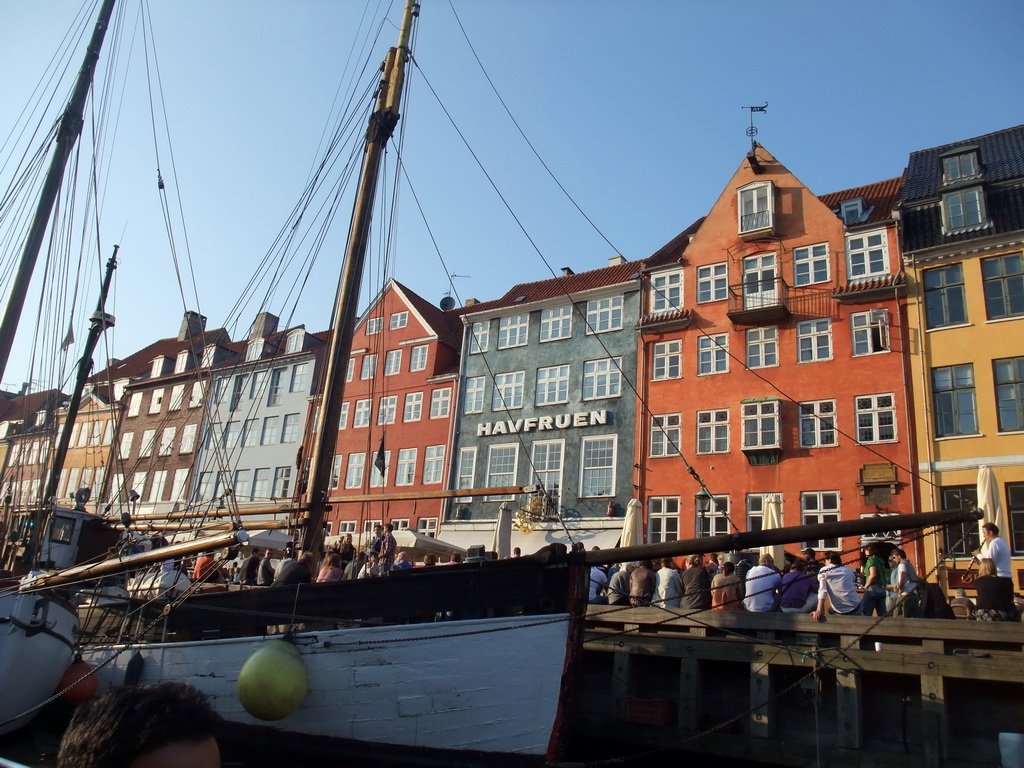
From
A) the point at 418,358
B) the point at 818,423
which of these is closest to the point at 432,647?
the point at 818,423

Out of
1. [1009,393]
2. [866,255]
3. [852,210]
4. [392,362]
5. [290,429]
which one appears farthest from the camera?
[290,429]

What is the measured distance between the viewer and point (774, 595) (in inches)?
468

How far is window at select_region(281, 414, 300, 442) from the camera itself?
38.1 metres

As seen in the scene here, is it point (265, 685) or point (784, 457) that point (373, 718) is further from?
point (784, 457)

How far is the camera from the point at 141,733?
6.24 feet

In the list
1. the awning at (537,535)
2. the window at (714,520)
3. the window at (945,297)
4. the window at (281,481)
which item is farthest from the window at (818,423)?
the window at (281,481)

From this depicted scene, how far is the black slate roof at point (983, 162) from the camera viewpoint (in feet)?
77.9

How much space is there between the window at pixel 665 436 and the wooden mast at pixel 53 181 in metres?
17.6

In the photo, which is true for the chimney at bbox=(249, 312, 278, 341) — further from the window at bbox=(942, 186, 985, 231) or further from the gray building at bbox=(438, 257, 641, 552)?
the window at bbox=(942, 186, 985, 231)

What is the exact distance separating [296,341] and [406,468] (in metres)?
12.2

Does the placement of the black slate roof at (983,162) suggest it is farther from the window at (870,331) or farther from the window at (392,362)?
the window at (392,362)

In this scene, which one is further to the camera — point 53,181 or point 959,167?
point 959,167

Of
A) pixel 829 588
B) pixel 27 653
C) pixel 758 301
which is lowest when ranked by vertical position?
pixel 27 653

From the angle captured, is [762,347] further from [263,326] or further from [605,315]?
Result: [263,326]
